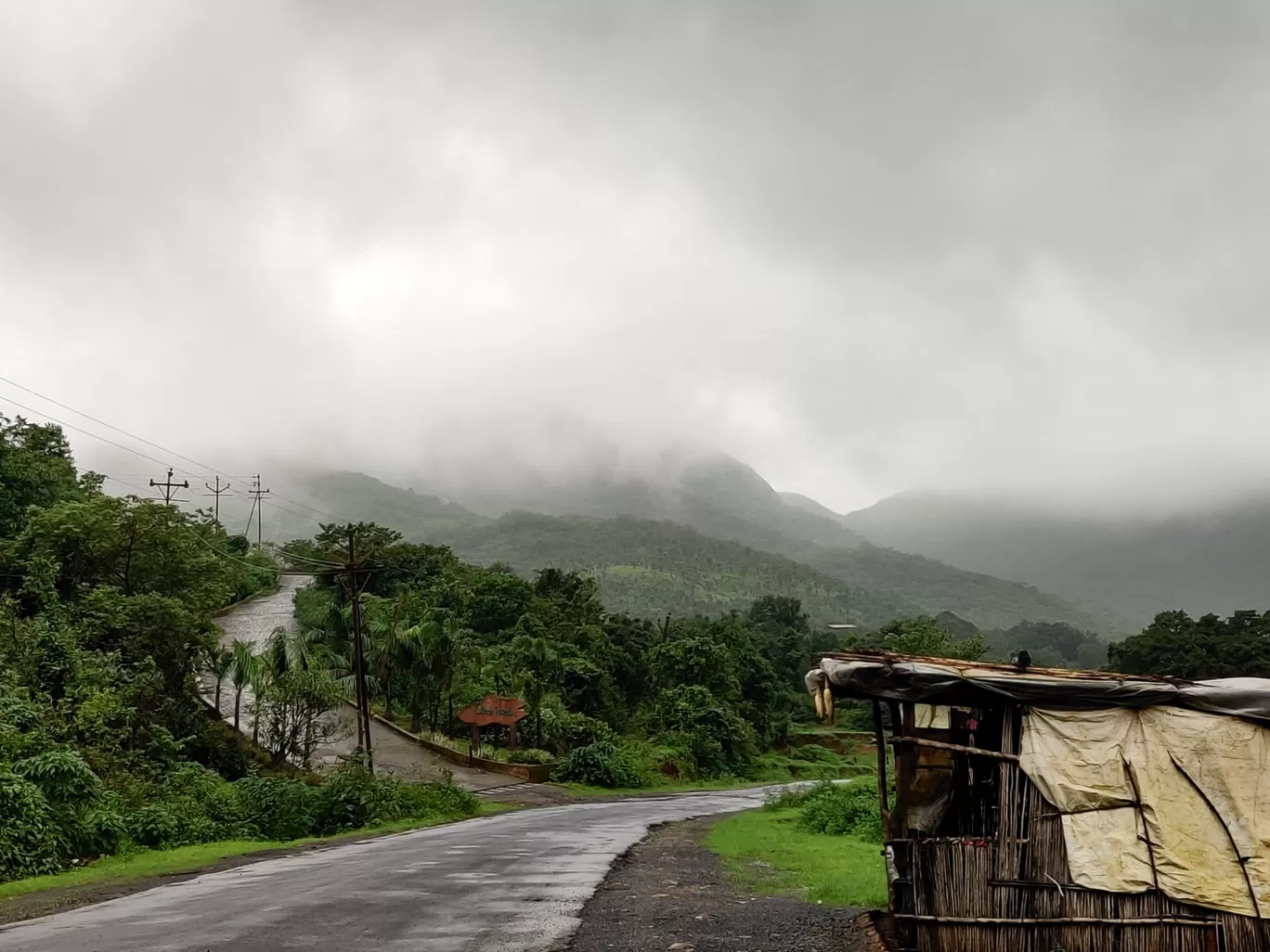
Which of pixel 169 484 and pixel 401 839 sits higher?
pixel 169 484

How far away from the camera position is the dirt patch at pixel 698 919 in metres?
10.6

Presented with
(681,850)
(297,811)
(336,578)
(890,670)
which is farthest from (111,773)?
(336,578)

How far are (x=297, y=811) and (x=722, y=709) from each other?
1467 inches

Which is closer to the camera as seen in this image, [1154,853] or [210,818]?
[1154,853]

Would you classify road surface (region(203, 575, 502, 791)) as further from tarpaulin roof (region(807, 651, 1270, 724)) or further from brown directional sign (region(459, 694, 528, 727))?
tarpaulin roof (region(807, 651, 1270, 724))

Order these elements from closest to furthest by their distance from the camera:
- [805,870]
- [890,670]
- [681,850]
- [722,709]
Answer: [890,670] → [805,870] → [681,850] → [722,709]

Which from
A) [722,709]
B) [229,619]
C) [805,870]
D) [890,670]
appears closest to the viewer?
[890,670]

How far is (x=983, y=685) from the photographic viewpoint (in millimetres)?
9422

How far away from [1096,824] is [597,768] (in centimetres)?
3905

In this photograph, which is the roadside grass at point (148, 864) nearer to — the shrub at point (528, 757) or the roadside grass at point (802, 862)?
the roadside grass at point (802, 862)

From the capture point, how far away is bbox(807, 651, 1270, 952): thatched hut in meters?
8.79

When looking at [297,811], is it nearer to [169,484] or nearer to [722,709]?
[722,709]

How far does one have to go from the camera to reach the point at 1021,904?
361 inches

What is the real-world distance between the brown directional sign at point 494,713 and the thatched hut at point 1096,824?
120ft
